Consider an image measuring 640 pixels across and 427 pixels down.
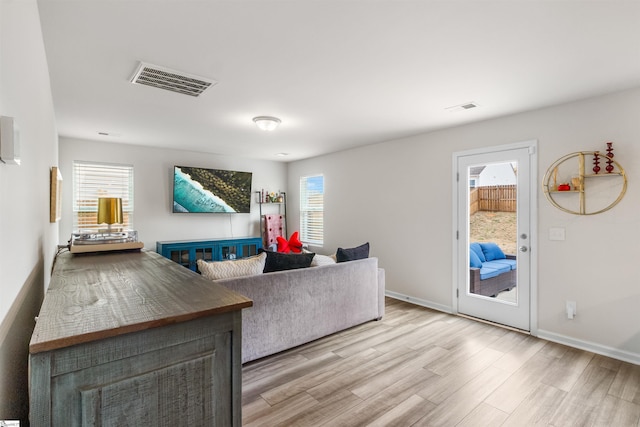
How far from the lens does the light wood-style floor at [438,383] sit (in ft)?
6.75

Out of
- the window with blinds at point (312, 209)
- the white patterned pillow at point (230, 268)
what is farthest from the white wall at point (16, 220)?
the window with blinds at point (312, 209)

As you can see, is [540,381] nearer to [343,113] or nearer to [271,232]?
[343,113]

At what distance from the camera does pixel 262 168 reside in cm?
673

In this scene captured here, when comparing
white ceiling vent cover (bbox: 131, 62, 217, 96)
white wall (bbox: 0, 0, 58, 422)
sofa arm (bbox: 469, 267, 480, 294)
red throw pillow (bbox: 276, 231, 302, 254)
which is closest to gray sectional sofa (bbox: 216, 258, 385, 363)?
sofa arm (bbox: 469, 267, 480, 294)

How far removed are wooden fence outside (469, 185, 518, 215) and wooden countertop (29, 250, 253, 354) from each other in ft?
11.5

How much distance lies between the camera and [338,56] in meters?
2.27

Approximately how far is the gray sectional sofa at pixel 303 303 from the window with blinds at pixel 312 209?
2.67m

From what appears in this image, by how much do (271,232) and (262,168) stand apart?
1.36 m

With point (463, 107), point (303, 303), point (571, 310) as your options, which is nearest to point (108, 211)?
point (303, 303)

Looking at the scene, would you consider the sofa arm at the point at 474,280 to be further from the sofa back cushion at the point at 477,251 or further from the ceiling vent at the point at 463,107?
the ceiling vent at the point at 463,107

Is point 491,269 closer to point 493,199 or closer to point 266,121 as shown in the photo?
point 493,199

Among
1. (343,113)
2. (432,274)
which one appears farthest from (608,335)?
(343,113)

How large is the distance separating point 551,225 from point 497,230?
1.82ft

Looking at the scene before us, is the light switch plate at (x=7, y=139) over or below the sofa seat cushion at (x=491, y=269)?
over
